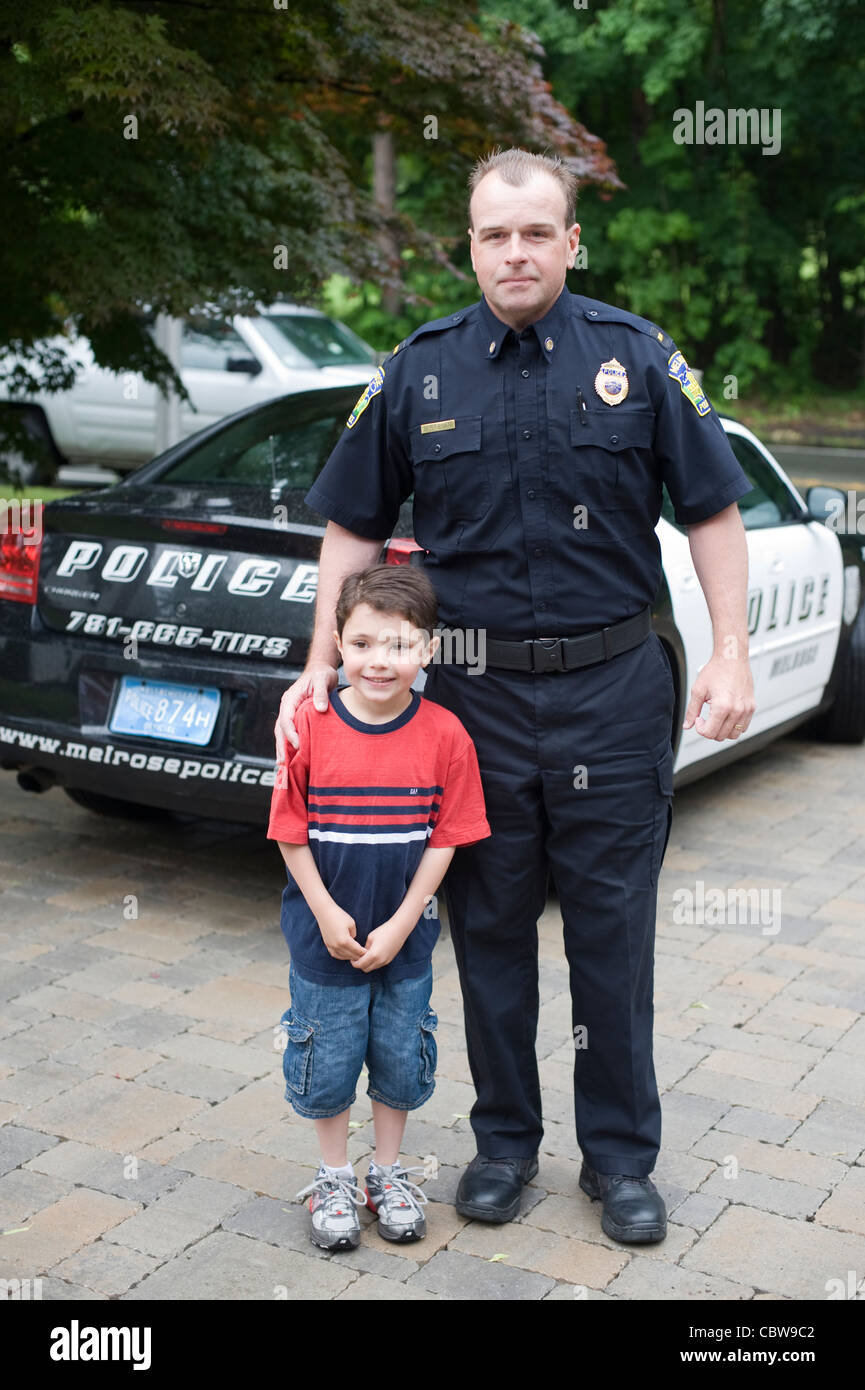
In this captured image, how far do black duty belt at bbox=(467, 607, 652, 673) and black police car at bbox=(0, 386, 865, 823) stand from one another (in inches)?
44.2

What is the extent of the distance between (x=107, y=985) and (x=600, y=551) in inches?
74.8

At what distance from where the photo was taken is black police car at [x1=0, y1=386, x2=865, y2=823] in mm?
4027

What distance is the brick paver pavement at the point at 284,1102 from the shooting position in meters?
2.63

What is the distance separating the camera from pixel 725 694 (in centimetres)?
259

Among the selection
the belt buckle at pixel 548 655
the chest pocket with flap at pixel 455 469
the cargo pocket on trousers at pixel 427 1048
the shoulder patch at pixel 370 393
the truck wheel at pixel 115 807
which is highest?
the shoulder patch at pixel 370 393

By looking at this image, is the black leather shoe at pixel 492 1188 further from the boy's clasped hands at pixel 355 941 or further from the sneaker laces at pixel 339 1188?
the boy's clasped hands at pixel 355 941

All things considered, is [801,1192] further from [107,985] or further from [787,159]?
[787,159]

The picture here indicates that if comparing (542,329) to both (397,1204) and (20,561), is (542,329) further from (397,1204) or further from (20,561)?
(20,561)

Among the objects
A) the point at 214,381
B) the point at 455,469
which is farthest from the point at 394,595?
the point at 214,381

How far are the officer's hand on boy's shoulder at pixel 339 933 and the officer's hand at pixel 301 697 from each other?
0.93 ft

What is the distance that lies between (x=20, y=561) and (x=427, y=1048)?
92.4 inches

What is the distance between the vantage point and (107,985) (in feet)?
12.5

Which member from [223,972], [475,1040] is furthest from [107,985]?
[475,1040]

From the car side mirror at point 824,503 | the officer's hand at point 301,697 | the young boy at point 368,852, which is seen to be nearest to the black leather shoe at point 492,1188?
the young boy at point 368,852
